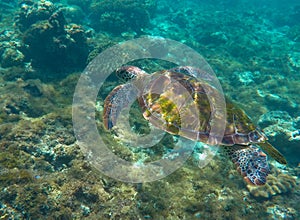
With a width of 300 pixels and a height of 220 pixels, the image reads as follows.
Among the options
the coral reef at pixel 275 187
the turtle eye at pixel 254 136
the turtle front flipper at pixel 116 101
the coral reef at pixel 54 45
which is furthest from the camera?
the coral reef at pixel 54 45

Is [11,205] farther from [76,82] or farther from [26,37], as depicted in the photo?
[26,37]

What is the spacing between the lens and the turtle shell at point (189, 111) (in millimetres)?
4641

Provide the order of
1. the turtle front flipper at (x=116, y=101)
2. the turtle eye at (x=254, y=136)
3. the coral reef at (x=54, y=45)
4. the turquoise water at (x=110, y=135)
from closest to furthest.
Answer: the turquoise water at (x=110, y=135) < the turtle eye at (x=254, y=136) < the turtle front flipper at (x=116, y=101) < the coral reef at (x=54, y=45)

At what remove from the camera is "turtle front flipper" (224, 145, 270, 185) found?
421cm

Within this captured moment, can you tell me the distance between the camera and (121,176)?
4984mm

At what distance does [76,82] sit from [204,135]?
5.24m

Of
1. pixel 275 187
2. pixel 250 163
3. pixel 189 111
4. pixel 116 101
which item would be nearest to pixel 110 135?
pixel 116 101

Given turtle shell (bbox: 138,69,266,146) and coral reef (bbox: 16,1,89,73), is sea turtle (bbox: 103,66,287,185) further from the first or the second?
coral reef (bbox: 16,1,89,73)

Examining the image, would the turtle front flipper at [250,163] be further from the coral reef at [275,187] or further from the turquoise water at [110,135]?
the coral reef at [275,187]

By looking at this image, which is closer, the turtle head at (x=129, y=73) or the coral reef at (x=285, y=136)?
the turtle head at (x=129, y=73)

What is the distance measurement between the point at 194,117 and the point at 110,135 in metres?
2.45

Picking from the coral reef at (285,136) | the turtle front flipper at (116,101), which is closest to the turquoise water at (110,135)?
the coral reef at (285,136)

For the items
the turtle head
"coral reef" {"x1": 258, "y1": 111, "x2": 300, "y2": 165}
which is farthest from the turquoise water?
the turtle head

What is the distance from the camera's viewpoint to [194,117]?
4797mm
